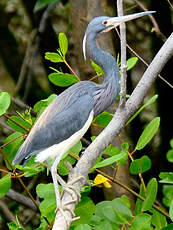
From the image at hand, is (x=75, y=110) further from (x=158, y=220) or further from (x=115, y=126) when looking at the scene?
(x=158, y=220)

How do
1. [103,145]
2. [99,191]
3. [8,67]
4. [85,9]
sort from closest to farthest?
[103,145] → [85,9] → [99,191] → [8,67]

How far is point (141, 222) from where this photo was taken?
5.37ft

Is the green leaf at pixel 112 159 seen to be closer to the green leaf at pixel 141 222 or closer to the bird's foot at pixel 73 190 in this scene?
the bird's foot at pixel 73 190

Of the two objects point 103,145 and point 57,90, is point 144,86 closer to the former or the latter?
point 103,145

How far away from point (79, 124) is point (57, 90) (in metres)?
1.64

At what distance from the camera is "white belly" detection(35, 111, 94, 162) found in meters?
1.80

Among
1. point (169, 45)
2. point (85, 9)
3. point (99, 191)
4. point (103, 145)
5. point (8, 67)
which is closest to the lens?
point (103, 145)

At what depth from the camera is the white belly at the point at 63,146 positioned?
180 cm

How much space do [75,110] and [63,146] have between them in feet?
0.46

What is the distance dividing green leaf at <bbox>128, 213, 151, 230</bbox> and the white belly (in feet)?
1.14

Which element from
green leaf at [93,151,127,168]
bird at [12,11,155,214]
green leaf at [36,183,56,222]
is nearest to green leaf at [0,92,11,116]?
bird at [12,11,155,214]

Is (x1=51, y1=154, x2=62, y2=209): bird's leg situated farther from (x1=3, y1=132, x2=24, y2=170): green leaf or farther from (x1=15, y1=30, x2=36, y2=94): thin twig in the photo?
(x1=15, y1=30, x2=36, y2=94): thin twig

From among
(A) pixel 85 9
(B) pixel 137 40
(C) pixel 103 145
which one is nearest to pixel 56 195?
(C) pixel 103 145

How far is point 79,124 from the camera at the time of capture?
182 cm
